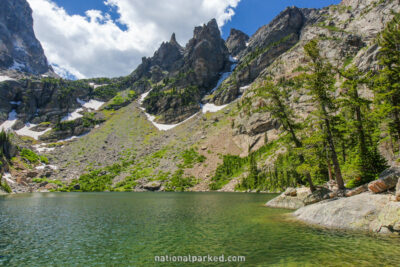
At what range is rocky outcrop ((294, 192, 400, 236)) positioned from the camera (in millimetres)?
18453

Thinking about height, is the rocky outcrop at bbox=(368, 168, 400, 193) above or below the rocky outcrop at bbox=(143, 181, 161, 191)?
below

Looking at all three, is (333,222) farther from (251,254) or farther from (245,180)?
(245,180)

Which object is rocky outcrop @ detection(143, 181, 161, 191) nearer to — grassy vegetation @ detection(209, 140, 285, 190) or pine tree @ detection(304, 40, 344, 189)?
grassy vegetation @ detection(209, 140, 285, 190)

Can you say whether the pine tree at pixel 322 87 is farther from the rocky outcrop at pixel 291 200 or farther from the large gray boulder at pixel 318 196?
the rocky outcrop at pixel 291 200

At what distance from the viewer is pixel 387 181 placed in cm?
2236

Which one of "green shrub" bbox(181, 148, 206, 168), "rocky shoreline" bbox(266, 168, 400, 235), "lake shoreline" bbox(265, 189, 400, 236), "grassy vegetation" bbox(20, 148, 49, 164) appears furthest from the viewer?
"grassy vegetation" bbox(20, 148, 49, 164)

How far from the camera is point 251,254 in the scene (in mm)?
15586

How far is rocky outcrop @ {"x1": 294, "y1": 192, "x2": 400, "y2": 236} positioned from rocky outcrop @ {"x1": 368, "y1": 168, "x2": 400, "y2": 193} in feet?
4.21

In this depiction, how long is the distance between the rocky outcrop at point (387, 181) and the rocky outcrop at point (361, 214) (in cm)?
128

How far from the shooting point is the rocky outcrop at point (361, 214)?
60.5ft

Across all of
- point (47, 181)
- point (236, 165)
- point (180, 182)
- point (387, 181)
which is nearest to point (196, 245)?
point (387, 181)

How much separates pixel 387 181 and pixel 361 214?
4.67m

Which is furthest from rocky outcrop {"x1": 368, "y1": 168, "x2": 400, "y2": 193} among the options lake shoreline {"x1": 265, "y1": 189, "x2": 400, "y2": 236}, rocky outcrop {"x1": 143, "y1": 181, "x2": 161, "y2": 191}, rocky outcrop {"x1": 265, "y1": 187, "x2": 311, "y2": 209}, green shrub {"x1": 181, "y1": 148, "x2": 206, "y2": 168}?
green shrub {"x1": 181, "y1": 148, "x2": 206, "y2": 168}

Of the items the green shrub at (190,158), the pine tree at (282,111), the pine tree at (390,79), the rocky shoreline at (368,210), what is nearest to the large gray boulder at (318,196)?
the pine tree at (282,111)
